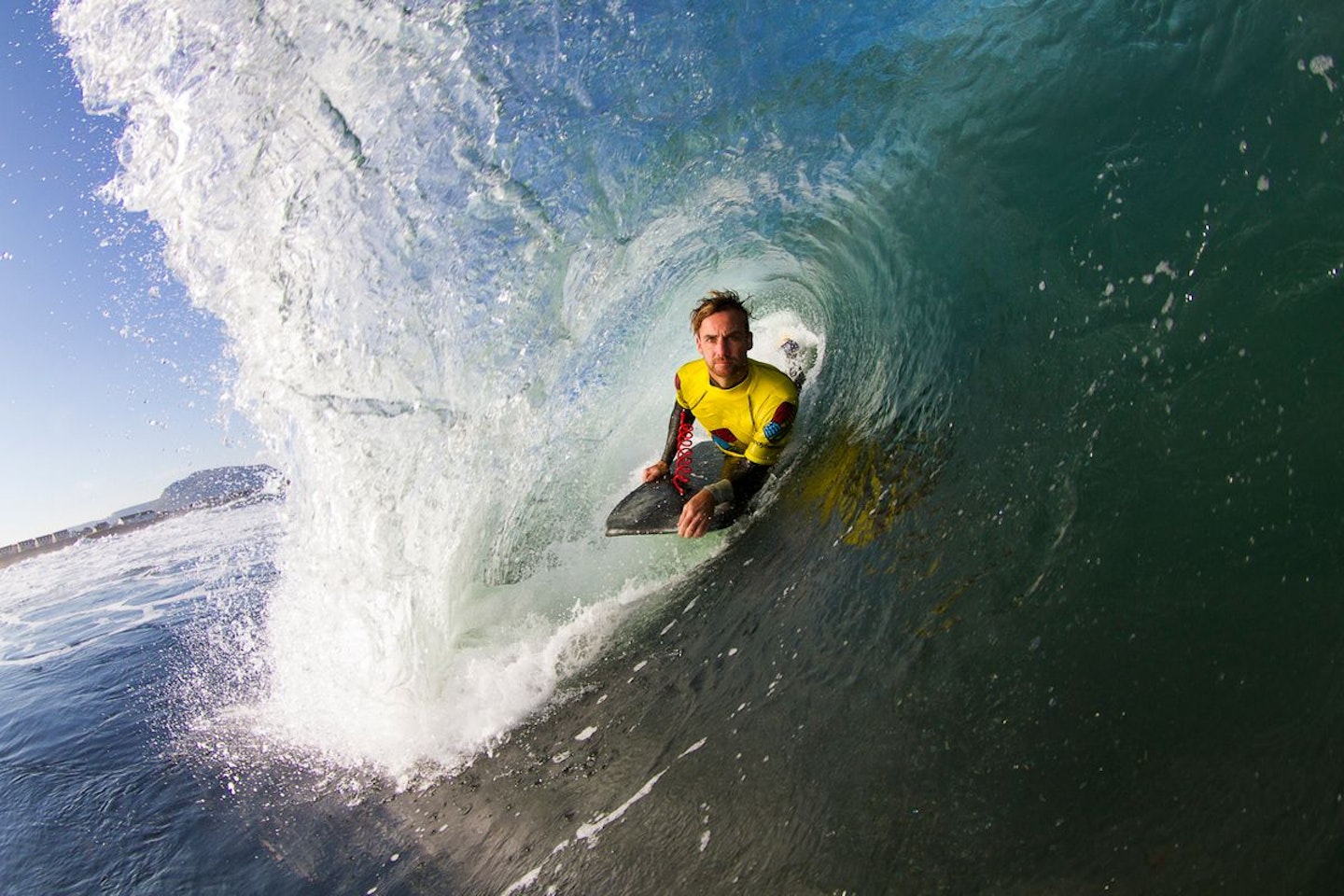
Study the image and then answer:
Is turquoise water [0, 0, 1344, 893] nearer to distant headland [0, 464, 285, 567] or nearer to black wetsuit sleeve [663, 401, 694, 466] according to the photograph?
black wetsuit sleeve [663, 401, 694, 466]

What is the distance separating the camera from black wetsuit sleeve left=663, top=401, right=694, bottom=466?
528cm

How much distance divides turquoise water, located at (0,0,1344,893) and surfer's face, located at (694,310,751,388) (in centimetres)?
85

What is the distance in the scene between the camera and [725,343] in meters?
4.62

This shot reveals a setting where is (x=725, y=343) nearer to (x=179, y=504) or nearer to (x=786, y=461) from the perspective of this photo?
(x=786, y=461)

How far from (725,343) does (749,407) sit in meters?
0.49

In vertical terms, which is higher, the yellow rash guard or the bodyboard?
the yellow rash guard

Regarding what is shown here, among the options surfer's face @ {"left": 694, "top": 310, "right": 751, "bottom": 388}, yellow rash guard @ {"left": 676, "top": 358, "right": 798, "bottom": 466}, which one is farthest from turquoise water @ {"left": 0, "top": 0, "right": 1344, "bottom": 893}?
surfer's face @ {"left": 694, "top": 310, "right": 751, "bottom": 388}

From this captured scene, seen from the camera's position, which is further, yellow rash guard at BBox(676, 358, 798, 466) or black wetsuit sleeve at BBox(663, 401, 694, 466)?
black wetsuit sleeve at BBox(663, 401, 694, 466)

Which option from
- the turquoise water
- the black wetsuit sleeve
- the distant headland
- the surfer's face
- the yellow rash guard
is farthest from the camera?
the distant headland

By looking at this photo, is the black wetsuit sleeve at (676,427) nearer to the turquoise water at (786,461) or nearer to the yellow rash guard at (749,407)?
the yellow rash guard at (749,407)

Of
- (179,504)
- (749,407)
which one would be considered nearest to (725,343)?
(749,407)

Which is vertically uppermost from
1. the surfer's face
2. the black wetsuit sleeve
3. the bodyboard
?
the surfer's face

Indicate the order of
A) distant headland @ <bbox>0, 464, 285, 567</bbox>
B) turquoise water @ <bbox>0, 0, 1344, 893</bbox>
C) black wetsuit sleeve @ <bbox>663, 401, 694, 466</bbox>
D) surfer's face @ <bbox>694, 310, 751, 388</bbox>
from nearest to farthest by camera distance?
turquoise water @ <bbox>0, 0, 1344, 893</bbox> → surfer's face @ <bbox>694, 310, 751, 388</bbox> → black wetsuit sleeve @ <bbox>663, 401, 694, 466</bbox> → distant headland @ <bbox>0, 464, 285, 567</bbox>

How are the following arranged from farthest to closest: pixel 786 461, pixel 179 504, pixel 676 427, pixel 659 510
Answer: pixel 179 504, pixel 786 461, pixel 676 427, pixel 659 510
